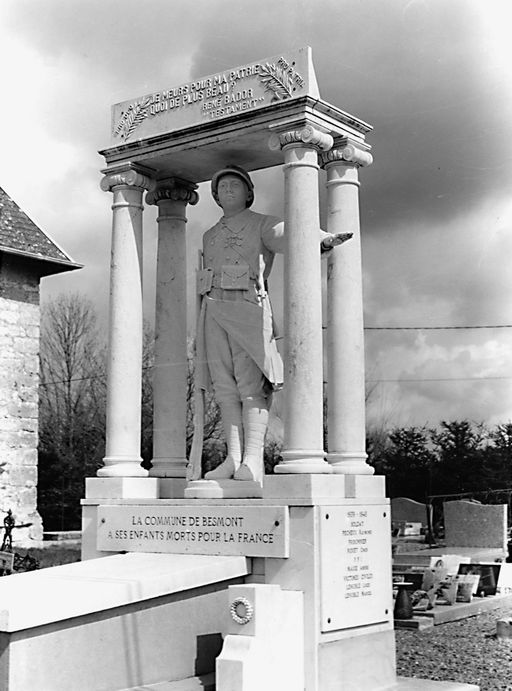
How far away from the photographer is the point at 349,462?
23.5ft

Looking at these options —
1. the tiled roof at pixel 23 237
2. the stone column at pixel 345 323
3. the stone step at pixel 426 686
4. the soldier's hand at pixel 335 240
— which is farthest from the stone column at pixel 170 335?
the tiled roof at pixel 23 237

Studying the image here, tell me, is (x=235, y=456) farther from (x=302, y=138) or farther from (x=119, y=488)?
(x=302, y=138)

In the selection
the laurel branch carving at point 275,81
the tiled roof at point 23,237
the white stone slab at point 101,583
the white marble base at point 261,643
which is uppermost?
the tiled roof at point 23,237

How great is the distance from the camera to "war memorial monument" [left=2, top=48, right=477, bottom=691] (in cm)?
588

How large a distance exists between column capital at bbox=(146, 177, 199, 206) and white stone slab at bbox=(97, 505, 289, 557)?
2.76 metres

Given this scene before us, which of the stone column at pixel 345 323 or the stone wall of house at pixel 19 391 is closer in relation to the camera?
the stone column at pixel 345 323

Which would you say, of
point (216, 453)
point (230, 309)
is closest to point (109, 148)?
point (230, 309)

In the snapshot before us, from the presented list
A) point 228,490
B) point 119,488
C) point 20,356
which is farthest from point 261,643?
point 20,356

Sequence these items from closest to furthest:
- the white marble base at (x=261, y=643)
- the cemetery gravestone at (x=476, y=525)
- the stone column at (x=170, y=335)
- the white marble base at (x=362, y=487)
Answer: the white marble base at (x=261, y=643) < the white marble base at (x=362, y=487) < the stone column at (x=170, y=335) < the cemetery gravestone at (x=476, y=525)

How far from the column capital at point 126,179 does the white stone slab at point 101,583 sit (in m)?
3.04

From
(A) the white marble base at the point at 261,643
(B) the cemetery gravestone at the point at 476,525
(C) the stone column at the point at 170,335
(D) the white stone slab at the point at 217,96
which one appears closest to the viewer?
(A) the white marble base at the point at 261,643

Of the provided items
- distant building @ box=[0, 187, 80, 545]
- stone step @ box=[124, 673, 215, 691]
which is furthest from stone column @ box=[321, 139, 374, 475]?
distant building @ box=[0, 187, 80, 545]

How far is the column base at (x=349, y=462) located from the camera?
23.3 ft

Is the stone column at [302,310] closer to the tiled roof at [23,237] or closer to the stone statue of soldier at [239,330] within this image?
the stone statue of soldier at [239,330]
